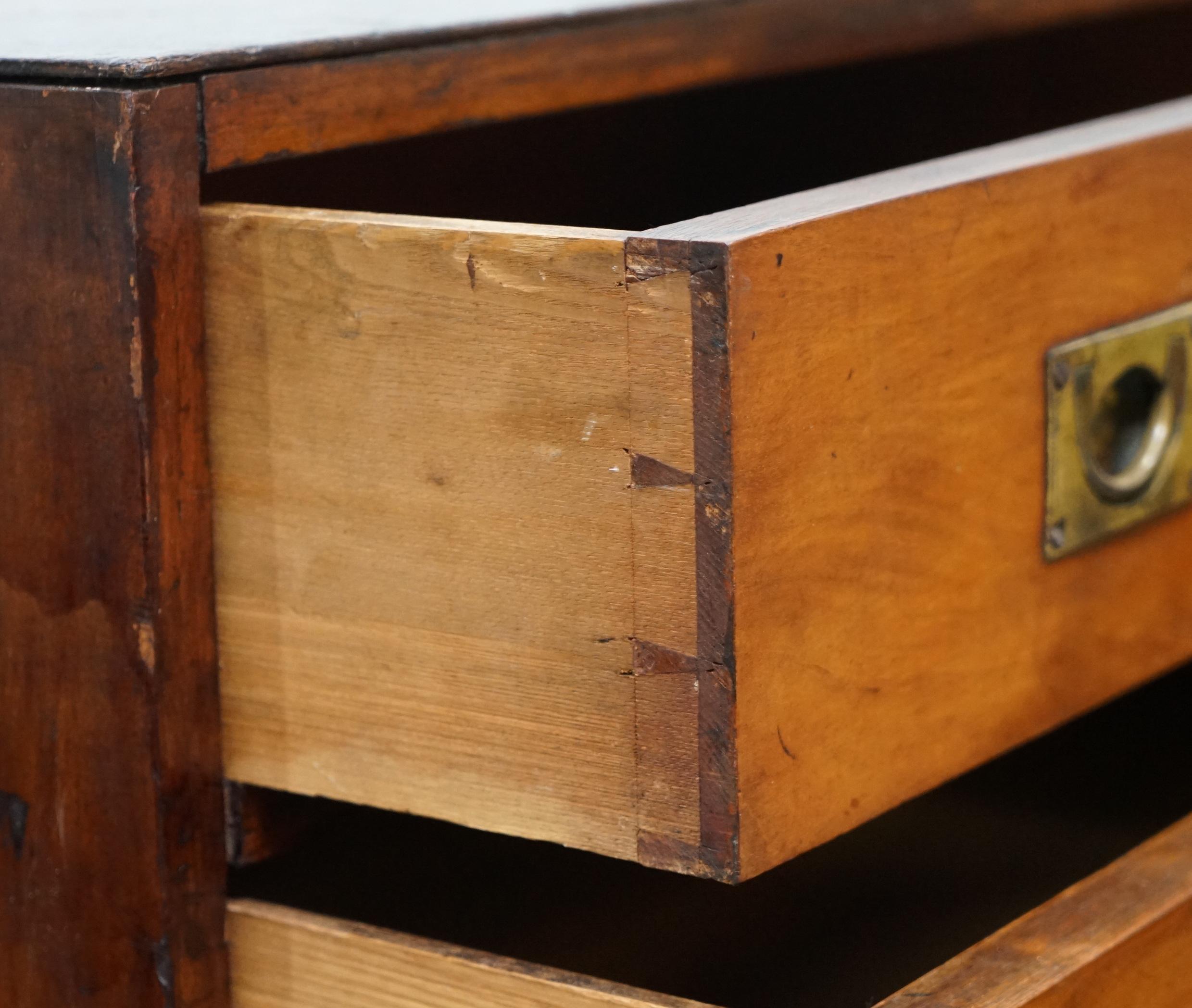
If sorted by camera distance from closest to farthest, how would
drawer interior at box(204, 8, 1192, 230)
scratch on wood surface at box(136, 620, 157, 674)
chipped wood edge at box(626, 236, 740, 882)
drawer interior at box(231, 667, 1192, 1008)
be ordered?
chipped wood edge at box(626, 236, 740, 882)
scratch on wood surface at box(136, 620, 157, 674)
drawer interior at box(231, 667, 1192, 1008)
drawer interior at box(204, 8, 1192, 230)

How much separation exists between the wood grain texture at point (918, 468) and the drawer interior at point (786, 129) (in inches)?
14.1

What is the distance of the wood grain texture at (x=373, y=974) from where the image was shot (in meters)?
0.62

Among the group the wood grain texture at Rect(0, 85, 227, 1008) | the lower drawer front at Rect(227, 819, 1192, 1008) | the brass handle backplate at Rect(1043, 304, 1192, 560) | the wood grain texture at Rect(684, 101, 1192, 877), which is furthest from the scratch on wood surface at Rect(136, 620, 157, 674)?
the brass handle backplate at Rect(1043, 304, 1192, 560)

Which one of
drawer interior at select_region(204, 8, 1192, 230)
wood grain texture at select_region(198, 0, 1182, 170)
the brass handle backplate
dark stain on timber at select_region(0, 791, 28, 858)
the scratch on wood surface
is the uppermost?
wood grain texture at select_region(198, 0, 1182, 170)

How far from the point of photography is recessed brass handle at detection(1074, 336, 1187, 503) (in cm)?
71

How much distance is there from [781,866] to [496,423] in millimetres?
428

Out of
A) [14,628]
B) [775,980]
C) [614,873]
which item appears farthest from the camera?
[614,873]

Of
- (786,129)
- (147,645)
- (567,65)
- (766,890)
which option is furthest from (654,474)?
(786,129)

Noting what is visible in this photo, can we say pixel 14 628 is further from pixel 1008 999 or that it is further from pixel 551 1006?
pixel 1008 999

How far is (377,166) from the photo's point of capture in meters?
0.92

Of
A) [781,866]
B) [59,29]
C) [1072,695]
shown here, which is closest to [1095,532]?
[1072,695]

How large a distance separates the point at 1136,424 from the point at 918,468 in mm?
165

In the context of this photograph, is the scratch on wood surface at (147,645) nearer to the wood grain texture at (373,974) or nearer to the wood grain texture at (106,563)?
the wood grain texture at (106,563)

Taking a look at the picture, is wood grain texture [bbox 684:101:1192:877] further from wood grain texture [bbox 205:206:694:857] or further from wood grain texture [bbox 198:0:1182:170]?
wood grain texture [bbox 198:0:1182:170]
